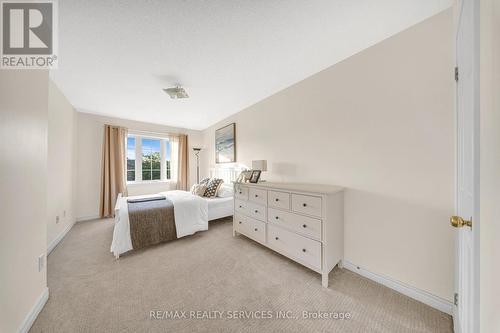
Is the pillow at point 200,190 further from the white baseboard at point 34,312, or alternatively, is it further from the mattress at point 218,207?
the white baseboard at point 34,312

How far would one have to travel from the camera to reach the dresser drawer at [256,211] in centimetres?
224

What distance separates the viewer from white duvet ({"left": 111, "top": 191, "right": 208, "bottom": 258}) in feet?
7.09

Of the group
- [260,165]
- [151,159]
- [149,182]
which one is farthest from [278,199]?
[151,159]

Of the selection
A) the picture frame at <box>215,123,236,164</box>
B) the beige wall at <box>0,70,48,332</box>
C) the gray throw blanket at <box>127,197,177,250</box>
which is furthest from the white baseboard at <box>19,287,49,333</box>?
the picture frame at <box>215,123,236,164</box>

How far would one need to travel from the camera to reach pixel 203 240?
105 inches

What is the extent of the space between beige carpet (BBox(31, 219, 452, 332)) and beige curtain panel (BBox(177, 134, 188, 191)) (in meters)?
2.67

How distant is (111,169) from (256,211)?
12.0ft

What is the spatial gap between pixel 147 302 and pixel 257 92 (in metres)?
2.92

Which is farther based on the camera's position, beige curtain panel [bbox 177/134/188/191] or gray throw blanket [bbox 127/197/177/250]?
beige curtain panel [bbox 177/134/188/191]

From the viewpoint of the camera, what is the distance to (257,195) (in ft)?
7.68

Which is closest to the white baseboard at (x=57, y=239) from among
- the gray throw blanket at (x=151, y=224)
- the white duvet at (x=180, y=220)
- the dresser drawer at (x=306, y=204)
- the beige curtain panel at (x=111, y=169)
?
the beige curtain panel at (x=111, y=169)

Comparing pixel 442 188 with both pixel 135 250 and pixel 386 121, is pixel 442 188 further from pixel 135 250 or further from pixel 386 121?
pixel 135 250

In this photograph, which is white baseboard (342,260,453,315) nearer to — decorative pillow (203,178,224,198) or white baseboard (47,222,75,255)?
decorative pillow (203,178,224,198)

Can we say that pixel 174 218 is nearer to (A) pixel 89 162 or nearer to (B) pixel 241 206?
(B) pixel 241 206
